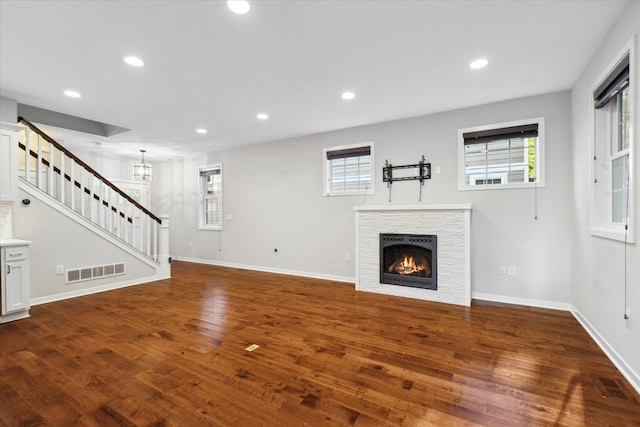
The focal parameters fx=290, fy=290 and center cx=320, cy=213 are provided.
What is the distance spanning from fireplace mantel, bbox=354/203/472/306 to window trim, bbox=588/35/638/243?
3.97 feet

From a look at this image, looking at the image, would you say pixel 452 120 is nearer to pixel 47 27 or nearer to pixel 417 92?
pixel 417 92

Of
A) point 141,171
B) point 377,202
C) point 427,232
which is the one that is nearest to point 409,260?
point 427,232

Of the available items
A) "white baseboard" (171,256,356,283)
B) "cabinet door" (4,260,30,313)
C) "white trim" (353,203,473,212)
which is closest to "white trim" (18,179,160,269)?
"cabinet door" (4,260,30,313)

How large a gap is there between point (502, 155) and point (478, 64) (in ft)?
5.20

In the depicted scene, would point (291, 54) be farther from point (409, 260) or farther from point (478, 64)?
point (409, 260)

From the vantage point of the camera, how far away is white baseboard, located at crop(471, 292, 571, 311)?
3615 mm

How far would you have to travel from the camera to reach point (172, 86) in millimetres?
3463

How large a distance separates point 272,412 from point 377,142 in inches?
161

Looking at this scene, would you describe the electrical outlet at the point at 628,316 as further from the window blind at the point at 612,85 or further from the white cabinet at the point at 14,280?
the white cabinet at the point at 14,280

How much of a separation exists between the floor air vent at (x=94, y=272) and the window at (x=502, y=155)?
18.2 feet

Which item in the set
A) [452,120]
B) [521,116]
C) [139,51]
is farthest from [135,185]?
[521,116]

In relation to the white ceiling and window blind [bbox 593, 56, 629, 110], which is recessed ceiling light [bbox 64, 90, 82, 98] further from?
window blind [bbox 593, 56, 629, 110]

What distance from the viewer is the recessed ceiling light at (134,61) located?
284 centimetres

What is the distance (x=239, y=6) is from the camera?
2.11 m
